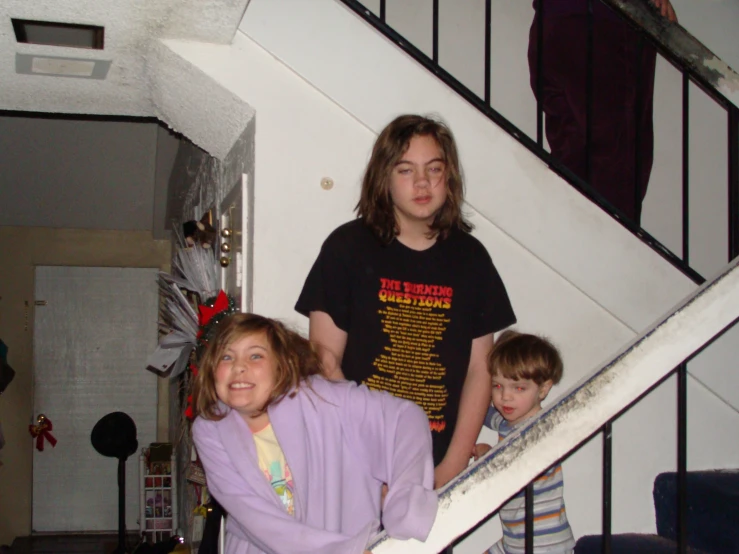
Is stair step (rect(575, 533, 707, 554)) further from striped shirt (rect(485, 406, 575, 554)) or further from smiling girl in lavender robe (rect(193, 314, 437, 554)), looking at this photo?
smiling girl in lavender robe (rect(193, 314, 437, 554))

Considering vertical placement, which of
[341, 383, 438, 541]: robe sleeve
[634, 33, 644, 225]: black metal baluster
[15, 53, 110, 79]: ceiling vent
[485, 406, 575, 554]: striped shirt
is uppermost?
[15, 53, 110, 79]: ceiling vent

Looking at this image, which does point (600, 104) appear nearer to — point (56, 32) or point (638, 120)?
point (638, 120)

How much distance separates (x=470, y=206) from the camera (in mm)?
1842

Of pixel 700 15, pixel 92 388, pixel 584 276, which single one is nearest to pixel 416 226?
pixel 584 276

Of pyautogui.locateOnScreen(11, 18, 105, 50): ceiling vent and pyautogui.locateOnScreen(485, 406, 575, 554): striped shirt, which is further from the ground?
pyautogui.locateOnScreen(11, 18, 105, 50): ceiling vent

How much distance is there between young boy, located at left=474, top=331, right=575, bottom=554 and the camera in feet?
5.59

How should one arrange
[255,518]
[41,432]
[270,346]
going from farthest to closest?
[41,432]
[270,346]
[255,518]

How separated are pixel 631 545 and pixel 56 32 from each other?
5.87 ft

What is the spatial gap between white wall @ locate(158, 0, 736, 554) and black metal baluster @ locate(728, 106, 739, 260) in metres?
0.19

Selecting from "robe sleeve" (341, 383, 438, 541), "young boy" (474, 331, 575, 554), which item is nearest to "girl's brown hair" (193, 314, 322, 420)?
"robe sleeve" (341, 383, 438, 541)

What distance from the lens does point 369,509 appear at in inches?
55.9

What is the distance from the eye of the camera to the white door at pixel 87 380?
5.59 metres

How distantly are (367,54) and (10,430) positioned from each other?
476cm

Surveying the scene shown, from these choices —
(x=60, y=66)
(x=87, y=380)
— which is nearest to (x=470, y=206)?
(x=60, y=66)
